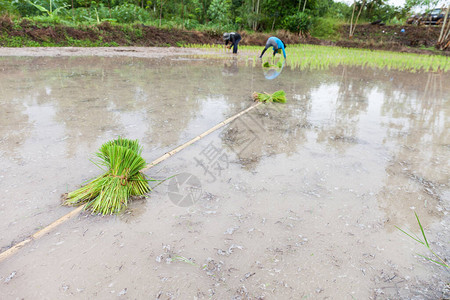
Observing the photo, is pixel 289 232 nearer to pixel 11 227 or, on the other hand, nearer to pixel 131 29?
pixel 11 227

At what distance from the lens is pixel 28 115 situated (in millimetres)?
3291

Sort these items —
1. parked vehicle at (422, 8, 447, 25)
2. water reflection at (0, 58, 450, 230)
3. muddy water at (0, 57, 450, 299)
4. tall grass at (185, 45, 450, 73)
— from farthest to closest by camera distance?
1. parked vehicle at (422, 8, 447, 25)
2. tall grass at (185, 45, 450, 73)
3. water reflection at (0, 58, 450, 230)
4. muddy water at (0, 57, 450, 299)

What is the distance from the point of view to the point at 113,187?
1.73 meters

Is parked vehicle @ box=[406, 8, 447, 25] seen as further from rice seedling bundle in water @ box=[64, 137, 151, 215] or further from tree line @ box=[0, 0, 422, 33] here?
rice seedling bundle in water @ box=[64, 137, 151, 215]

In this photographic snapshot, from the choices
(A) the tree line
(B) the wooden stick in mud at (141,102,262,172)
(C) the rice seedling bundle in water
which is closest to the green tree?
(A) the tree line

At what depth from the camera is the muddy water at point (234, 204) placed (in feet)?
4.18

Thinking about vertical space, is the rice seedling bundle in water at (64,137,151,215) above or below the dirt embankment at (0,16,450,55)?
below

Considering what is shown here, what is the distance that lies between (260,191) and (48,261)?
137 cm

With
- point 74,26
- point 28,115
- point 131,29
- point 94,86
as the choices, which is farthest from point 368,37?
point 28,115

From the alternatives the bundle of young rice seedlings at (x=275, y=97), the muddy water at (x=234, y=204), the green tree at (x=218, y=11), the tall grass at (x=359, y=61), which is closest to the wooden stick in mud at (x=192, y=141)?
the muddy water at (x=234, y=204)

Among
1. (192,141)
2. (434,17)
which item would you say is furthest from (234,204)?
(434,17)

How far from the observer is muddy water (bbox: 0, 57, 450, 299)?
4.18 feet

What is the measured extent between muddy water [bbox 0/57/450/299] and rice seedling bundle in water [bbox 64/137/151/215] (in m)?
0.08

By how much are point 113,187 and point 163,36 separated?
1398 centimetres
